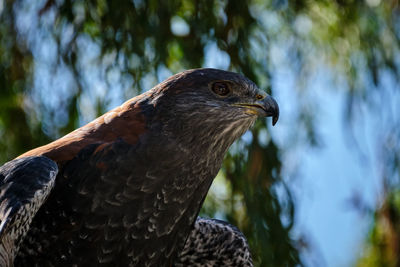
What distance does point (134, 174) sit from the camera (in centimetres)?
343

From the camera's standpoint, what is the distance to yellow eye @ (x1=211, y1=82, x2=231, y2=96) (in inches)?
146

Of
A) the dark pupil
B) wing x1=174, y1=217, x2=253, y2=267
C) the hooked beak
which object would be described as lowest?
wing x1=174, y1=217, x2=253, y2=267

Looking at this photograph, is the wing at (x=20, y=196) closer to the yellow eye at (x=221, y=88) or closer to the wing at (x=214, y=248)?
the yellow eye at (x=221, y=88)

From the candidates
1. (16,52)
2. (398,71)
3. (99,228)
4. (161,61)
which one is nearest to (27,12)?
(16,52)

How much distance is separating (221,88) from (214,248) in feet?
4.16

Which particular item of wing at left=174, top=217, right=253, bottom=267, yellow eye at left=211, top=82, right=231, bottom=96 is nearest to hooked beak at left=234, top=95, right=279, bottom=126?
yellow eye at left=211, top=82, right=231, bottom=96

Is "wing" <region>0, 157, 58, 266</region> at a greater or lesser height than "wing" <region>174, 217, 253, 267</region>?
greater

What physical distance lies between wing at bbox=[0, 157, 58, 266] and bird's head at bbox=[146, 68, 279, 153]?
0.77 metres

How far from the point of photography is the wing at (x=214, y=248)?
439cm

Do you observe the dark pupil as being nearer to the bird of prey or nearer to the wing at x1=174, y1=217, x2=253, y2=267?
the bird of prey

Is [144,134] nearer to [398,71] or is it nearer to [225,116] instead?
[225,116]

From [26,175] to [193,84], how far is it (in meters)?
1.09

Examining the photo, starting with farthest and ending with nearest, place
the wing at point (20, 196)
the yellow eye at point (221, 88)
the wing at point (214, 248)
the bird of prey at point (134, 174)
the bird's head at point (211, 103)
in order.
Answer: the wing at point (214, 248) → the yellow eye at point (221, 88) → the bird's head at point (211, 103) → the bird of prey at point (134, 174) → the wing at point (20, 196)

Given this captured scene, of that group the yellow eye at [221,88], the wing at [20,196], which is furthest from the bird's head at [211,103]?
the wing at [20,196]
